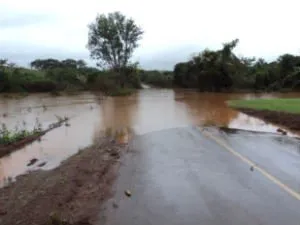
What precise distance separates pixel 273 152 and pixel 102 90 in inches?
2033

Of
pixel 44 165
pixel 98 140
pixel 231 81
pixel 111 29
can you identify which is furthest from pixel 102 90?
pixel 44 165

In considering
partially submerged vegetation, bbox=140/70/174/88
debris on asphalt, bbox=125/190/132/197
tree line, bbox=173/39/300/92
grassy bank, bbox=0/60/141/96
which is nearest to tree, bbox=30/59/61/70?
partially submerged vegetation, bbox=140/70/174/88

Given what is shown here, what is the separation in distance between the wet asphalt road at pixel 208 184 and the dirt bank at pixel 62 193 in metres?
0.33

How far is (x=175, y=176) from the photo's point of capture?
8.71m

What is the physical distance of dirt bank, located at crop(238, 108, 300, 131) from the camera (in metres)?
18.2

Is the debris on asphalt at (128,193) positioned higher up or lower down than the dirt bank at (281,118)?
higher up

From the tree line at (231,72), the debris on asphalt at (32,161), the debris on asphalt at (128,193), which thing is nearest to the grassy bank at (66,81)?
the tree line at (231,72)

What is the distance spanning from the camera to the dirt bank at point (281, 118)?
18.2 meters

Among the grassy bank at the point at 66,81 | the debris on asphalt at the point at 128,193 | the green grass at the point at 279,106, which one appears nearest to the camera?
the debris on asphalt at the point at 128,193

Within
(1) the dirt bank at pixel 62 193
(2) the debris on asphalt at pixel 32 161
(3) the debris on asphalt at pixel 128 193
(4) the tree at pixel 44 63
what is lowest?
(2) the debris on asphalt at pixel 32 161

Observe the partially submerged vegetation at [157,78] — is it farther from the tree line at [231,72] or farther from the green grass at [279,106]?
the green grass at [279,106]

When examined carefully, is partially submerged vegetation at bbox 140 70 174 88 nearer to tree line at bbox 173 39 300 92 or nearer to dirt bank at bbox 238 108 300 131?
tree line at bbox 173 39 300 92

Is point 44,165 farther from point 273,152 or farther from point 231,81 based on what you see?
point 231,81

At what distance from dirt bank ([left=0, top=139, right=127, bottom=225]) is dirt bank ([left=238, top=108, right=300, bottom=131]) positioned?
380 inches
